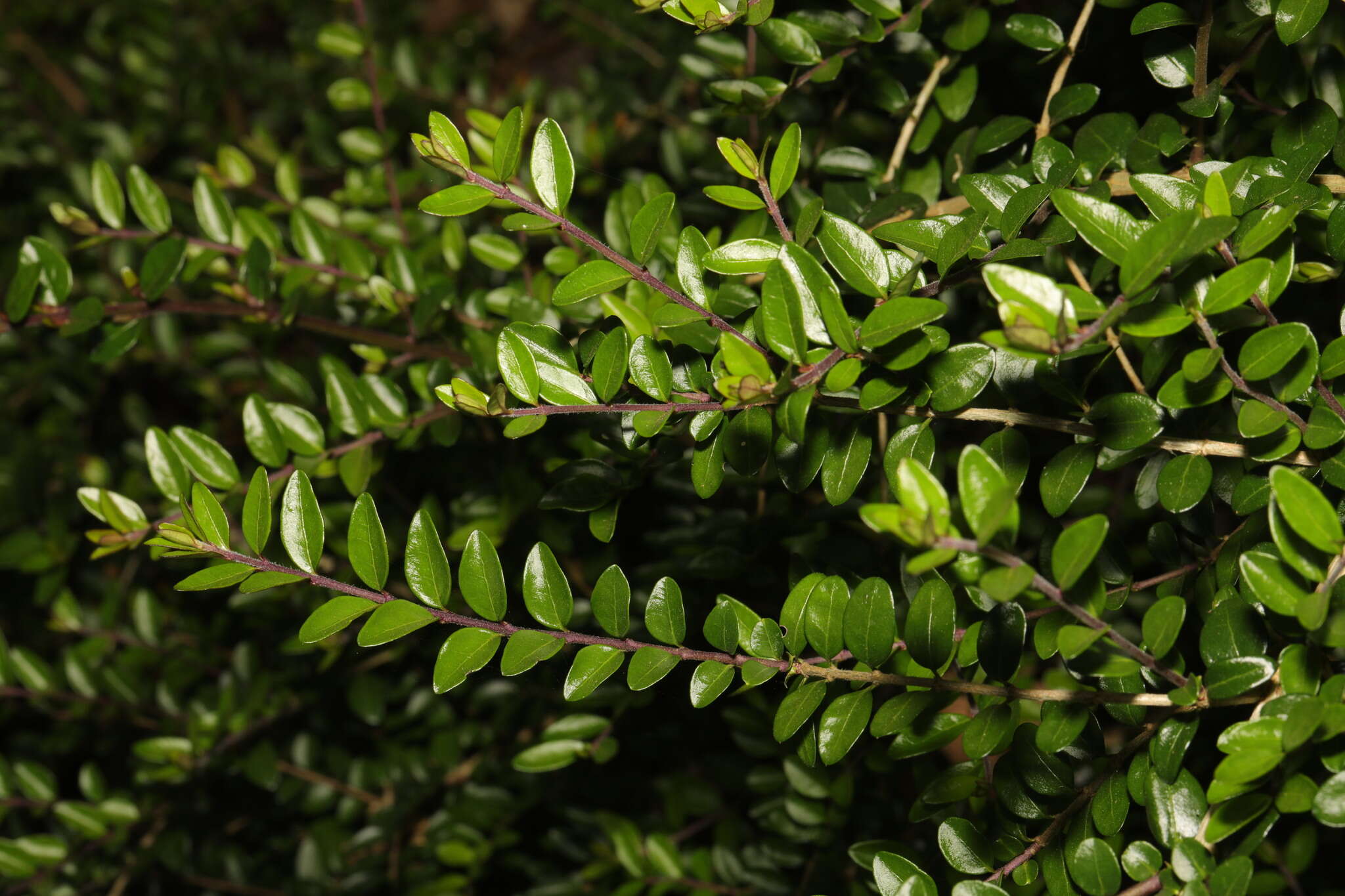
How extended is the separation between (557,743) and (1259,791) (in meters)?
0.65

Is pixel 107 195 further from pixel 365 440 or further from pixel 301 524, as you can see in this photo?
pixel 301 524

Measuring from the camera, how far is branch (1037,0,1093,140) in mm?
880

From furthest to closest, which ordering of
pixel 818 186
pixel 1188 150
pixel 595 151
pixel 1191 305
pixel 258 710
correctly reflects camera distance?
pixel 595 151 < pixel 258 710 < pixel 818 186 < pixel 1188 150 < pixel 1191 305

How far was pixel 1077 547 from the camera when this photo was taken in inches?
21.3

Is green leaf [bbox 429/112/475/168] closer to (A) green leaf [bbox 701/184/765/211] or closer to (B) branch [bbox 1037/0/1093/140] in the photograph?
(A) green leaf [bbox 701/184/765/211]

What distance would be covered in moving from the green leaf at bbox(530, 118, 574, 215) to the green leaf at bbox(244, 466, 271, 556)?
30 centimetres

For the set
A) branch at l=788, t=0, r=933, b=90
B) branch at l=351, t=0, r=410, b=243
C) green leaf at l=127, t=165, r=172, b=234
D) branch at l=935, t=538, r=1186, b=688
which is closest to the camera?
branch at l=935, t=538, r=1186, b=688

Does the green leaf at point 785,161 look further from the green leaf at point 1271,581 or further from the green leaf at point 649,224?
the green leaf at point 1271,581

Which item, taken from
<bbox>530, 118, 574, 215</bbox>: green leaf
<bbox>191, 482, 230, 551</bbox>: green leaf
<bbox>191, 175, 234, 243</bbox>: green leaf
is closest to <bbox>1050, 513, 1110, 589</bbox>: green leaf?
<bbox>530, 118, 574, 215</bbox>: green leaf

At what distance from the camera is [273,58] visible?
225 cm

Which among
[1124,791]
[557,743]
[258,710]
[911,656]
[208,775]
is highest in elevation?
[911,656]

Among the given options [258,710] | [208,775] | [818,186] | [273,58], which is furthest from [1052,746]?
[273,58]

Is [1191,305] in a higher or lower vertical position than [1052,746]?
higher

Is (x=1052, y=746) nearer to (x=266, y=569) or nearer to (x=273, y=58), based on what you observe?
(x=266, y=569)
